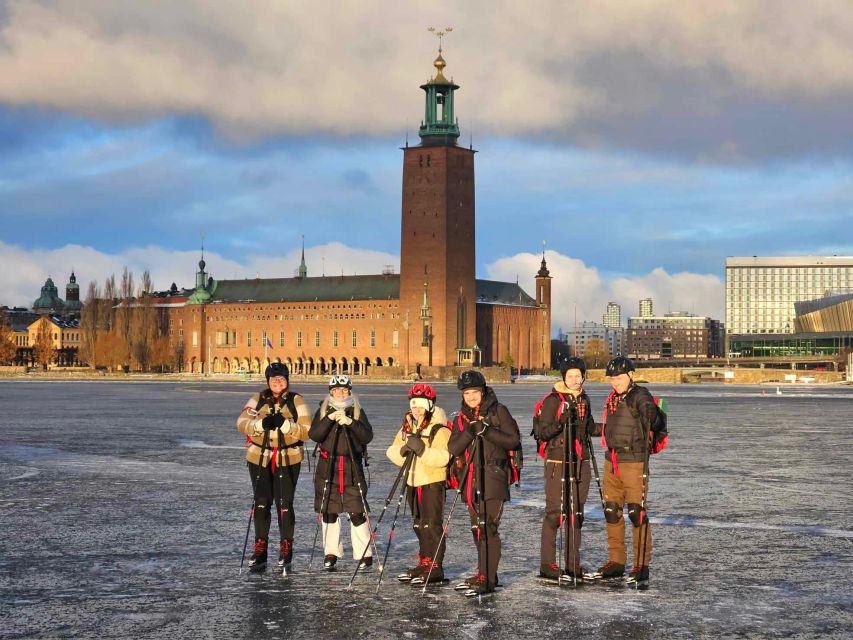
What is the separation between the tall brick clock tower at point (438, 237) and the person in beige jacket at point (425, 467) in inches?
5068

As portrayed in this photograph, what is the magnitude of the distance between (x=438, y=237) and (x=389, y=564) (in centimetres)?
12891

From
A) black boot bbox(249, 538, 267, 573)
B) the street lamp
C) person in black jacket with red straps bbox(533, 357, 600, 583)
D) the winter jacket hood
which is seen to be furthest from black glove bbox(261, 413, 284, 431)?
Answer: the street lamp

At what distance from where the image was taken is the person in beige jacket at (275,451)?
11.2 meters

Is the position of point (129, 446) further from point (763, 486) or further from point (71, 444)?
point (763, 486)

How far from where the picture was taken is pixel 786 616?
31.2 ft

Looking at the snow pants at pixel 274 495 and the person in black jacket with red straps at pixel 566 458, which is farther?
the snow pants at pixel 274 495

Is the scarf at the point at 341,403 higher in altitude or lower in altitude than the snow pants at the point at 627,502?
higher

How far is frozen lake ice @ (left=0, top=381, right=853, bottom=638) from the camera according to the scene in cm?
927

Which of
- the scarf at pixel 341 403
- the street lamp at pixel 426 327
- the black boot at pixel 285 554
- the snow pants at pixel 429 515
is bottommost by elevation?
the black boot at pixel 285 554

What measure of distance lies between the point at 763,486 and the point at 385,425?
17775 millimetres

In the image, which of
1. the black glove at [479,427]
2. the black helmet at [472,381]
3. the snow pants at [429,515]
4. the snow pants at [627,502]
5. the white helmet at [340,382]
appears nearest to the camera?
the black glove at [479,427]

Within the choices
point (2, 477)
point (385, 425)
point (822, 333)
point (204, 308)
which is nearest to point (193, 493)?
point (2, 477)

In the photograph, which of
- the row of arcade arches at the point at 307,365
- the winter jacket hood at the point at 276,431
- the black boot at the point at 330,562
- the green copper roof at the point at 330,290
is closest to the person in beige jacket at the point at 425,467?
the black boot at the point at 330,562

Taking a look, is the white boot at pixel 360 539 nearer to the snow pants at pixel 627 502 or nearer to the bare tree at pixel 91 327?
the snow pants at pixel 627 502
